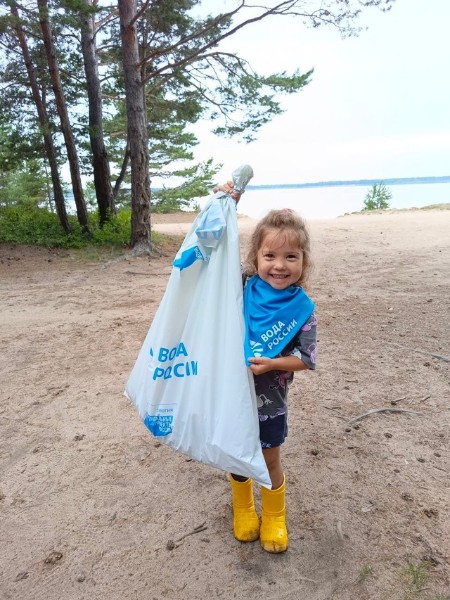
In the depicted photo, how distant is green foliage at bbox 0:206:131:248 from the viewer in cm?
1062

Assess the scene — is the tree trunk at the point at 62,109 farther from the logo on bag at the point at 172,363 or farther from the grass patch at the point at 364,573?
the grass patch at the point at 364,573

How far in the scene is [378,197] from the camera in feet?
101

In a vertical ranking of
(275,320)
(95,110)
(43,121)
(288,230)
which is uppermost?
(95,110)

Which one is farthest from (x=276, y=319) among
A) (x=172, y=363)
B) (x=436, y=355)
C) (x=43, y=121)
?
(x=43, y=121)

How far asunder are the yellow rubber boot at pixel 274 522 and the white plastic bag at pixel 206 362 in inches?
13.1

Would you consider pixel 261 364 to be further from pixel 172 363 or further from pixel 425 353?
pixel 425 353

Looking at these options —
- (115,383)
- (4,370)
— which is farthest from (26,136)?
(115,383)

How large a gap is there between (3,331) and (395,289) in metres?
5.01

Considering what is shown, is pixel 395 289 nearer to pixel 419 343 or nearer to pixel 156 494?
pixel 419 343

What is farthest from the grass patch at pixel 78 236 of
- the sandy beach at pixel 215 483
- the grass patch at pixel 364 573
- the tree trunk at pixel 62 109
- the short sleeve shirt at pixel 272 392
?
the grass patch at pixel 364 573

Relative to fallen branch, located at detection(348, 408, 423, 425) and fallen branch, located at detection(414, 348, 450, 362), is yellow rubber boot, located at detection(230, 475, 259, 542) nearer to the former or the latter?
fallen branch, located at detection(348, 408, 423, 425)

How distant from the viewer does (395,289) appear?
6.13 meters

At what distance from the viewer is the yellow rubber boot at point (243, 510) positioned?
2002 millimetres

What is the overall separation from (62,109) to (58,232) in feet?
9.84
